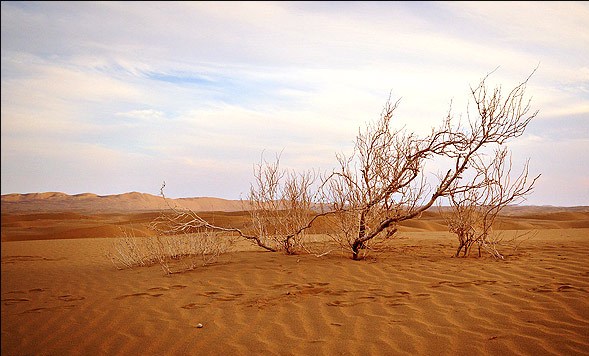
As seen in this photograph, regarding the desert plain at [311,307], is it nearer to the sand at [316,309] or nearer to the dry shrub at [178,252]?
the sand at [316,309]

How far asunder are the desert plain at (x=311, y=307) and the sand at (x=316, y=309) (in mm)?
18

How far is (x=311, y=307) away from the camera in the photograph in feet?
17.9

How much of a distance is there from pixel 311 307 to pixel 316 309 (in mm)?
106

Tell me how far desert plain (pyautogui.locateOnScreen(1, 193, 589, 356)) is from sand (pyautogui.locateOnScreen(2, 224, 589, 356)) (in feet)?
0.06

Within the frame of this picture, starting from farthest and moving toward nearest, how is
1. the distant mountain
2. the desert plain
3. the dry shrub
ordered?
the distant mountain, the dry shrub, the desert plain

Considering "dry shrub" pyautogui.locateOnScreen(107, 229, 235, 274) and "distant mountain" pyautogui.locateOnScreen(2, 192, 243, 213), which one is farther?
"distant mountain" pyautogui.locateOnScreen(2, 192, 243, 213)

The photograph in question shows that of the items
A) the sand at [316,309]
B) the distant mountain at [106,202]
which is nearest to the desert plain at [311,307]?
the sand at [316,309]

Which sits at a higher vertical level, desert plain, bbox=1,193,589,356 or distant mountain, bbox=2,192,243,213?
distant mountain, bbox=2,192,243,213

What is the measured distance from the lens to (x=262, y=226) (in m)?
10.0

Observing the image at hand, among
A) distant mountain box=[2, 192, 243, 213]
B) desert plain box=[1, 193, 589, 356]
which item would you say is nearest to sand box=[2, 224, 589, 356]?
desert plain box=[1, 193, 589, 356]

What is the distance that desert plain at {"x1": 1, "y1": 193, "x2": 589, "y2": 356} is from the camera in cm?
431

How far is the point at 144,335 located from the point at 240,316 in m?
1.09

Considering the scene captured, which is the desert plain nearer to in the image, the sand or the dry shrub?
the sand

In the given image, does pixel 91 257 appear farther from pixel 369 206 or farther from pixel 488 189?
pixel 488 189
